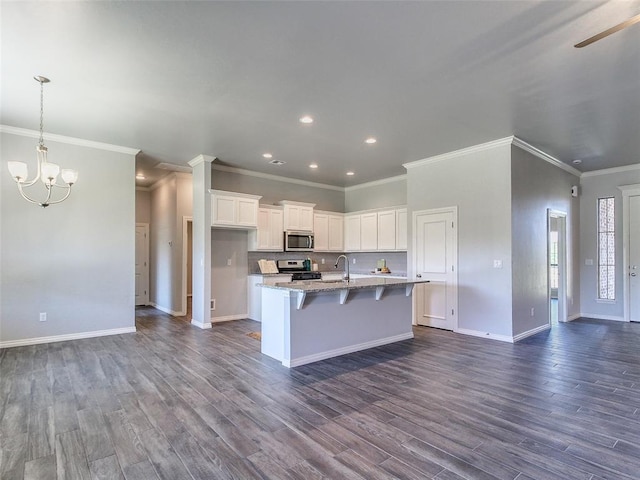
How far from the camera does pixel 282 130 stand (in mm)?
4797

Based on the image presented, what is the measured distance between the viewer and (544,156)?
5832 mm

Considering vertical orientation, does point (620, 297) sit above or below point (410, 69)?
below

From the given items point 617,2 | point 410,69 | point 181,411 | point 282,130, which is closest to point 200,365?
point 181,411

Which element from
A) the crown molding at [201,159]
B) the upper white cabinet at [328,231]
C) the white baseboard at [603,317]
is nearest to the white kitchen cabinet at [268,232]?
the upper white cabinet at [328,231]

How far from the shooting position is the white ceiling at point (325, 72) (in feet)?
8.17

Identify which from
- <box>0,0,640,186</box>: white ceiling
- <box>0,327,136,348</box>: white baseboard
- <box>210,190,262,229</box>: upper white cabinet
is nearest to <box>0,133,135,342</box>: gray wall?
<box>0,327,136,348</box>: white baseboard

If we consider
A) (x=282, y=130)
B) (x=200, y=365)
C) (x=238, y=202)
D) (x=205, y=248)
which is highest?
(x=282, y=130)

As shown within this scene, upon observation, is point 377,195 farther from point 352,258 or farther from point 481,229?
point 481,229

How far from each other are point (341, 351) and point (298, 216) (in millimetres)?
3686

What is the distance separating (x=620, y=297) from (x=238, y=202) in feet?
24.5

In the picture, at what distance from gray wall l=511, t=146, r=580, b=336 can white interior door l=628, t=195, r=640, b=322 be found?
1.21 meters

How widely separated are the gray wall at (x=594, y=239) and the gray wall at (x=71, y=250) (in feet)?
28.0

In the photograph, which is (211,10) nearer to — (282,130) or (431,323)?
(282,130)

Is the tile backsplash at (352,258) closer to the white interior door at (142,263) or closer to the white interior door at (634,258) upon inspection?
the white interior door at (142,263)
